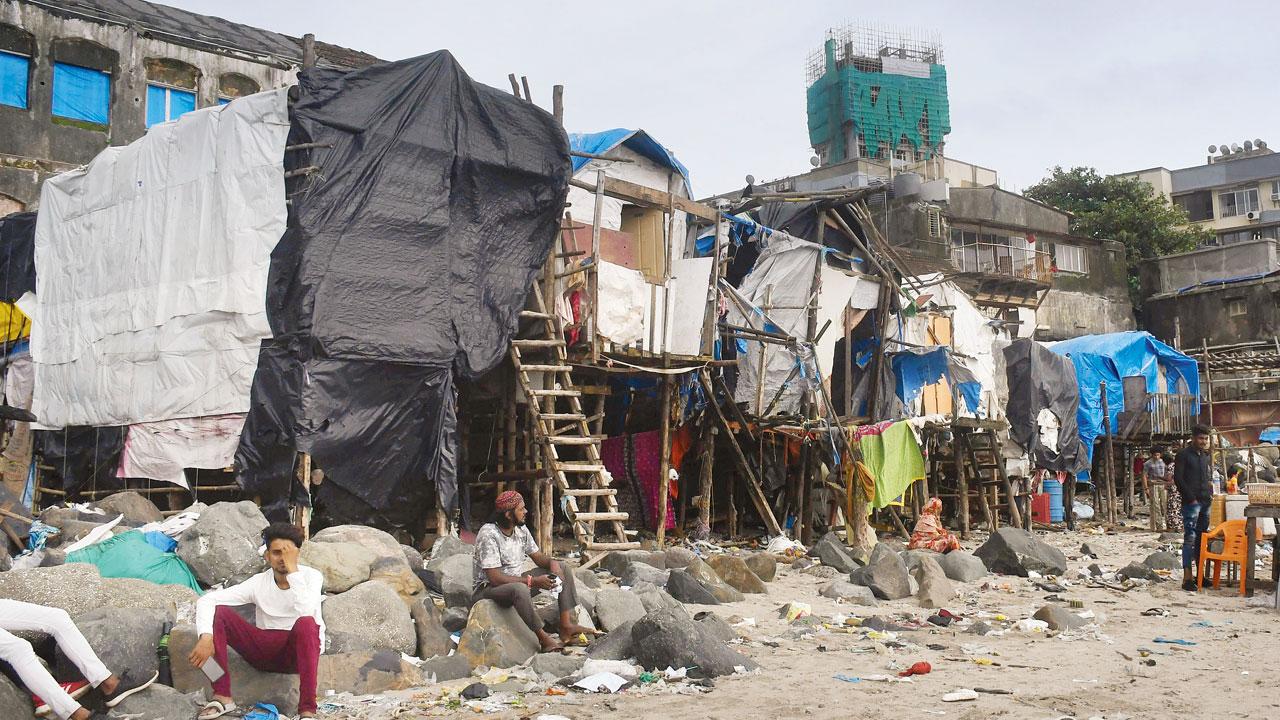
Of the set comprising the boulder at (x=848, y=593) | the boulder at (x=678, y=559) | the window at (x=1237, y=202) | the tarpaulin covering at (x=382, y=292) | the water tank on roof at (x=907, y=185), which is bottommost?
the boulder at (x=848, y=593)

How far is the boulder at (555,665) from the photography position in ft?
22.9

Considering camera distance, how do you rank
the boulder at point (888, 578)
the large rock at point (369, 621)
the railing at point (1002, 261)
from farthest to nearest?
the railing at point (1002, 261) → the boulder at point (888, 578) → the large rock at point (369, 621)

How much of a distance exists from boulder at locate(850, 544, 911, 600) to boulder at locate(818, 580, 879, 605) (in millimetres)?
91

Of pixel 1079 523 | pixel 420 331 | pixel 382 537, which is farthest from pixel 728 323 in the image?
pixel 1079 523

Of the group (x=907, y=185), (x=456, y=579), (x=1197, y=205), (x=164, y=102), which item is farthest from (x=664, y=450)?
(x=1197, y=205)

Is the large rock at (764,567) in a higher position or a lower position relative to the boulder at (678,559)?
lower

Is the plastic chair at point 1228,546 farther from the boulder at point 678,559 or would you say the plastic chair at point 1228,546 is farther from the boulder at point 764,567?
the boulder at point 678,559

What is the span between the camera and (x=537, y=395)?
39.9ft

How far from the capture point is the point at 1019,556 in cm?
1285

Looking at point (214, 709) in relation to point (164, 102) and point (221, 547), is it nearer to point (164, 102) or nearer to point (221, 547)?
point (221, 547)

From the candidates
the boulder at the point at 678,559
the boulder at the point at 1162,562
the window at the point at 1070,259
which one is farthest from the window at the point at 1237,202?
the boulder at the point at 678,559

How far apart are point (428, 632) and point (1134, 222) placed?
40.4 meters

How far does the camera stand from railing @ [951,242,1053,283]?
3359cm

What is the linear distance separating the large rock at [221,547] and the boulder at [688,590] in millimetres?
3654
